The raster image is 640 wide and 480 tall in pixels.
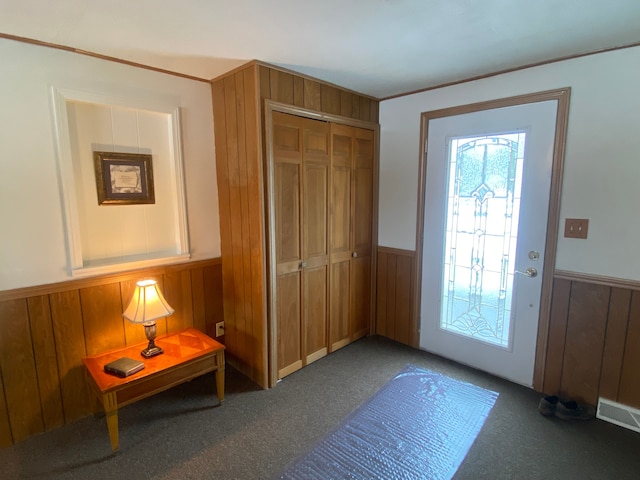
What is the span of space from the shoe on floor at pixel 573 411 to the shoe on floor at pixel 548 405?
1.1 inches

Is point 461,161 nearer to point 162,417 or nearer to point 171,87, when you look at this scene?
point 171,87

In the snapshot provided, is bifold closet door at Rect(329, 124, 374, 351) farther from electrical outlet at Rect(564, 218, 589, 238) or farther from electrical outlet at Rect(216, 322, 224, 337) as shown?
electrical outlet at Rect(564, 218, 589, 238)

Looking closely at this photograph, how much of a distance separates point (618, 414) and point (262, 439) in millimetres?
2196

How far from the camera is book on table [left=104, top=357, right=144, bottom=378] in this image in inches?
74.2

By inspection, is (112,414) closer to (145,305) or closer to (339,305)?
(145,305)

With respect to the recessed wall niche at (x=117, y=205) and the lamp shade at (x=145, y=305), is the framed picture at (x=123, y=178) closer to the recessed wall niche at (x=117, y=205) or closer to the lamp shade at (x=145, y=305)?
the recessed wall niche at (x=117, y=205)

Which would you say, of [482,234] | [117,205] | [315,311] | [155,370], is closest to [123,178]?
[117,205]

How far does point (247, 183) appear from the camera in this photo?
235 cm

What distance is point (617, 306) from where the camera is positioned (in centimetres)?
206

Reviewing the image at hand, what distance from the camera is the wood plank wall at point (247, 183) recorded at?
2.24 meters

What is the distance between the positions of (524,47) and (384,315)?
236 cm

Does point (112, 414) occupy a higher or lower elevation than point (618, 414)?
higher

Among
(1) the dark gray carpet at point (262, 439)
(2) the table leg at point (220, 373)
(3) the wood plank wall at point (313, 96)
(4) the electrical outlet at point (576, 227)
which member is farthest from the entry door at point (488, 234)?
(2) the table leg at point (220, 373)

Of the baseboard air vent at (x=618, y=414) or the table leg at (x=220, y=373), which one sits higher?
the table leg at (x=220, y=373)
